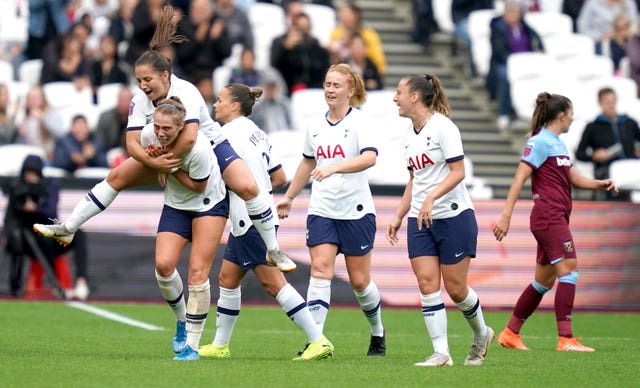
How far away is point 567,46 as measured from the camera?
21922mm

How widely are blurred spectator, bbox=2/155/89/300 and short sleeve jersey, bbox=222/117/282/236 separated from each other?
6.40 m

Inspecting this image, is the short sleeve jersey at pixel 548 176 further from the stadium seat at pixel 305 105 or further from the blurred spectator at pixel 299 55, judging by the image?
the blurred spectator at pixel 299 55

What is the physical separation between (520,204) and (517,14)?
4875 millimetres

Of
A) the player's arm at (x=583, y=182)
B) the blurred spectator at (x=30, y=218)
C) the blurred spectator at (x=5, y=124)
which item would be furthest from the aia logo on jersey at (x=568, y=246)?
the blurred spectator at (x=5, y=124)

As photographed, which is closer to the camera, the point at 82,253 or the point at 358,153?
the point at 358,153

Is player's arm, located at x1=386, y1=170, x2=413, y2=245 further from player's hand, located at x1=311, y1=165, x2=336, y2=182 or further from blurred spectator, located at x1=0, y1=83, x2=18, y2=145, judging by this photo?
blurred spectator, located at x1=0, y1=83, x2=18, y2=145

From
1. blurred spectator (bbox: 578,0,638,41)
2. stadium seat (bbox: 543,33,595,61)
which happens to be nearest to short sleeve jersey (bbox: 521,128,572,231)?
stadium seat (bbox: 543,33,595,61)

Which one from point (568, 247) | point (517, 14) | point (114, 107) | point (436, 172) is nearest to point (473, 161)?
point (517, 14)

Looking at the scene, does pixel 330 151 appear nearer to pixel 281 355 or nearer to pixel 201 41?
pixel 281 355

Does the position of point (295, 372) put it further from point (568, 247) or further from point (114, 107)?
point (114, 107)

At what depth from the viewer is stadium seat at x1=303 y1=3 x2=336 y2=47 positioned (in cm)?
2150

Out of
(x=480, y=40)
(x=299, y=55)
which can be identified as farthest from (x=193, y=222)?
(x=480, y=40)

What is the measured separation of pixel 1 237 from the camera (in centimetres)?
1655

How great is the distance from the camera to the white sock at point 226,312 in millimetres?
10539
